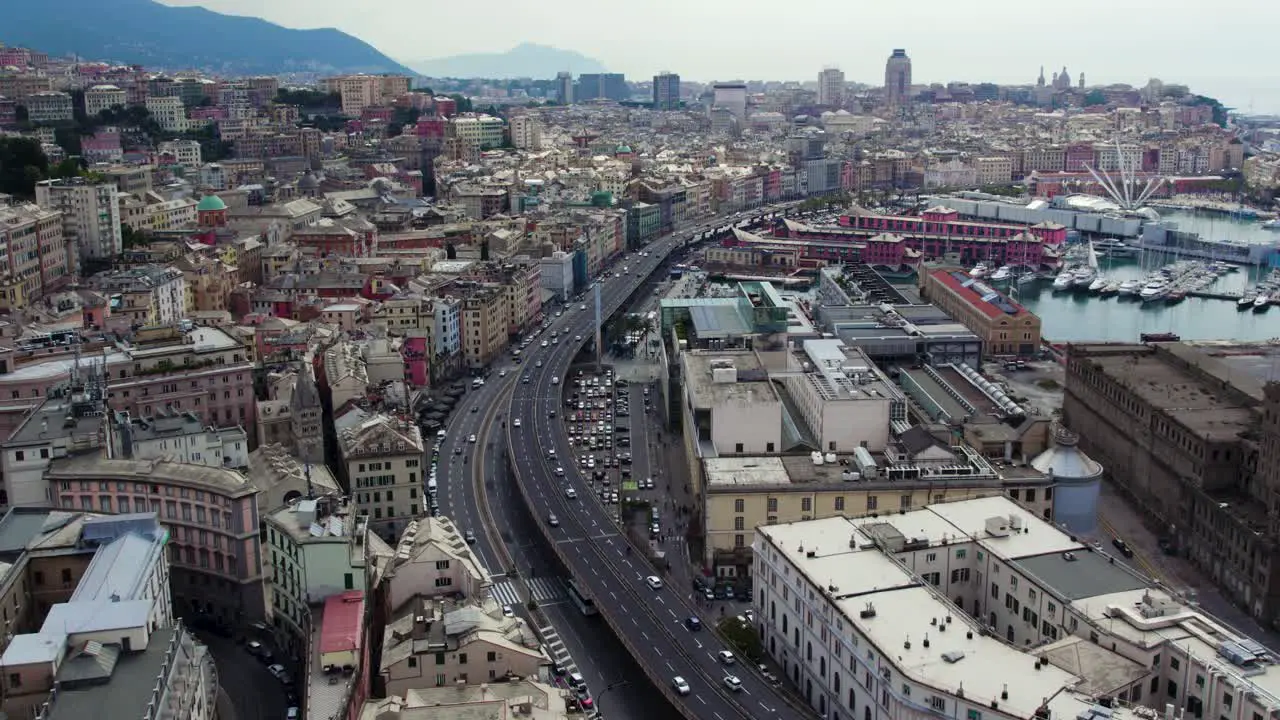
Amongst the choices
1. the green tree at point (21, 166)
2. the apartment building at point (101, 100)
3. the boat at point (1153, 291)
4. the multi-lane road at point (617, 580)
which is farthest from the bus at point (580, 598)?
the apartment building at point (101, 100)

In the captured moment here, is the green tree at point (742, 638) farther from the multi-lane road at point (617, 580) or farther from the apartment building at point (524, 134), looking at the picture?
the apartment building at point (524, 134)

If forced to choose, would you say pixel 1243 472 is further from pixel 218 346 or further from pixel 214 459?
pixel 218 346

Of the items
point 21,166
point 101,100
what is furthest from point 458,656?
point 101,100

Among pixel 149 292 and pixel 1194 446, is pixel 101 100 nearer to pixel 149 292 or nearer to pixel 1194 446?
pixel 149 292

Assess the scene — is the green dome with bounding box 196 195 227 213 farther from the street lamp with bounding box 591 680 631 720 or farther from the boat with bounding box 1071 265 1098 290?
the boat with bounding box 1071 265 1098 290

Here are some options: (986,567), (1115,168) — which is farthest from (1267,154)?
(986,567)
